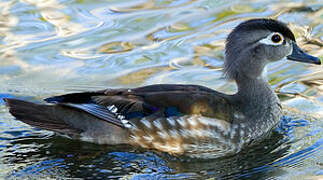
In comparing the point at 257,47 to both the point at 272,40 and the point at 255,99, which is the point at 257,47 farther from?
the point at 255,99

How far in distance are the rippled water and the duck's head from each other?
2.47ft

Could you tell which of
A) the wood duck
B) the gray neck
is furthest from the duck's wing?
the gray neck

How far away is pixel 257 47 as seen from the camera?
7.78 metres

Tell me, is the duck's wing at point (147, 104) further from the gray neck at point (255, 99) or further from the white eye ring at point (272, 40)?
the white eye ring at point (272, 40)

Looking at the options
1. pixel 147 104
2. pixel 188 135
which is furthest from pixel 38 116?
pixel 188 135

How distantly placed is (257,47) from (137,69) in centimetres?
227

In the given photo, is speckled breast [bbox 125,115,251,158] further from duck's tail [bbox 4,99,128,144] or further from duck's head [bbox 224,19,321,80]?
duck's head [bbox 224,19,321,80]

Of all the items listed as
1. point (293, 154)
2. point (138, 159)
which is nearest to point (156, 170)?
point (138, 159)

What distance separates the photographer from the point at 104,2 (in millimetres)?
11750

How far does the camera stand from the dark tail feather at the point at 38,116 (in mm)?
7125

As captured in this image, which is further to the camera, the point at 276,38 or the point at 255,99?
the point at 276,38

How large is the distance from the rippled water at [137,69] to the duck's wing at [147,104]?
425mm

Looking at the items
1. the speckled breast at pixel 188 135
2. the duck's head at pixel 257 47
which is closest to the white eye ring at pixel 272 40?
the duck's head at pixel 257 47

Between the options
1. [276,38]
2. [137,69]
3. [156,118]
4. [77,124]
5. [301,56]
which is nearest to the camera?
[156,118]
